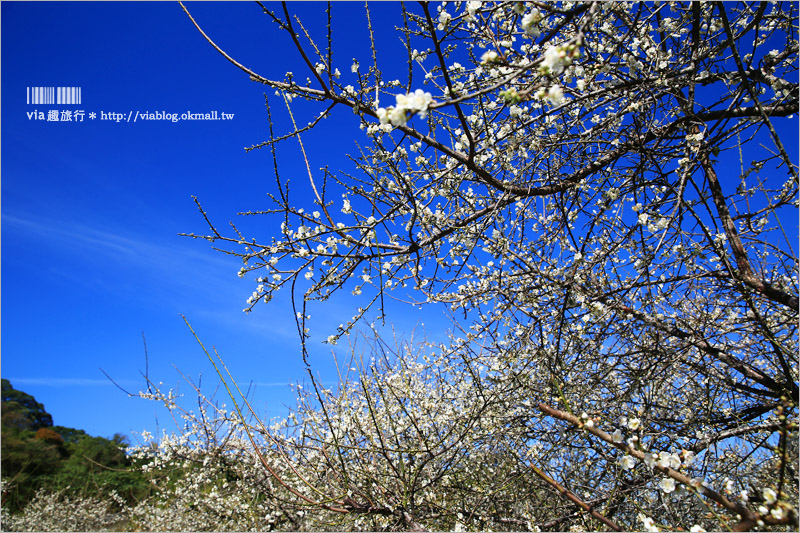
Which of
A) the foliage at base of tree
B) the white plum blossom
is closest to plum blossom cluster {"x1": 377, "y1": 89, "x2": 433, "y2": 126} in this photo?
the white plum blossom

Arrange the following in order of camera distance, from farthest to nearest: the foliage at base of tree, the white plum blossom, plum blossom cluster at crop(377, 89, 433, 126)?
the foliage at base of tree < the white plum blossom < plum blossom cluster at crop(377, 89, 433, 126)

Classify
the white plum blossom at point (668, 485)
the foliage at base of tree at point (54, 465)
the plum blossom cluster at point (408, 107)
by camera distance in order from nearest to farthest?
the plum blossom cluster at point (408, 107)
the white plum blossom at point (668, 485)
the foliage at base of tree at point (54, 465)

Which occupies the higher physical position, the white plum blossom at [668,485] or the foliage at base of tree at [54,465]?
the foliage at base of tree at [54,465]

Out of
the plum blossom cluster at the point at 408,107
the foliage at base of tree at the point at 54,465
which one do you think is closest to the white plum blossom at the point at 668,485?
the plum blossom cluster at the point at 408,107

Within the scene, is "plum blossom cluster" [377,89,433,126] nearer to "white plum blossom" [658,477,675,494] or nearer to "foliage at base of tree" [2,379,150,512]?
"white plum blossom" [658,477,675,494]

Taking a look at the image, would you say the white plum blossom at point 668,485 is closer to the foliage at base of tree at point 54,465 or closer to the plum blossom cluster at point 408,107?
the plum blossom cluster at point 408,107

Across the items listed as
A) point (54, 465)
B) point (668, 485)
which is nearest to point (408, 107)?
point (668, 485)

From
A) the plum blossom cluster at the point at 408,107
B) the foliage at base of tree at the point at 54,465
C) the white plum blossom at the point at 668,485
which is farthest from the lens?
the foliage at base of tree at the point at 54,465

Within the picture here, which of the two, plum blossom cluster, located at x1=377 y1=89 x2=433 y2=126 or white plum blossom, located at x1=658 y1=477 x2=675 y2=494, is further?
white plum blossom, located at x1=658 y1=477 x2=675 y2=494

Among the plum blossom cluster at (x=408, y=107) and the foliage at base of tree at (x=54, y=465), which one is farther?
the foliage at base of tree at (x=54, y=465)

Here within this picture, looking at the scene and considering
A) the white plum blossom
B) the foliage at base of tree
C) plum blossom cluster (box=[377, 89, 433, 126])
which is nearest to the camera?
plum blossom cluster (box=[377, 89, 433, 126])

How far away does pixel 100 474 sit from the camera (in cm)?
1532

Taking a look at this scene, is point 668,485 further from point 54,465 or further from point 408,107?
point 54,465

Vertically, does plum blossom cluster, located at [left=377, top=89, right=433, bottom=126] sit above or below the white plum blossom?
above
